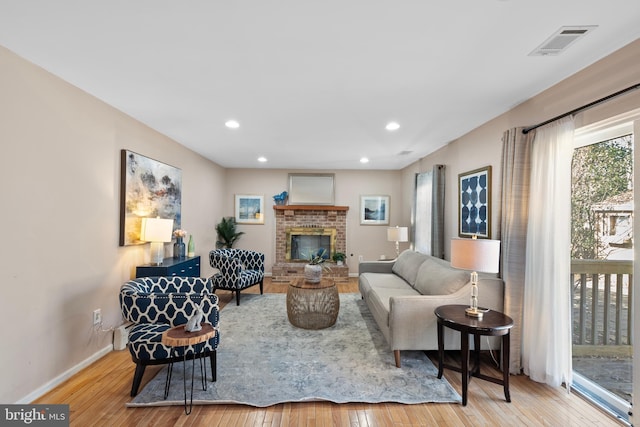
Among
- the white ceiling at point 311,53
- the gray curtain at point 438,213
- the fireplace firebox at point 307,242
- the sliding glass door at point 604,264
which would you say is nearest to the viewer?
the white ceiling at point 311,53

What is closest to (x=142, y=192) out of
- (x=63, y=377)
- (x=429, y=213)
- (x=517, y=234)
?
(x=63, y=377)

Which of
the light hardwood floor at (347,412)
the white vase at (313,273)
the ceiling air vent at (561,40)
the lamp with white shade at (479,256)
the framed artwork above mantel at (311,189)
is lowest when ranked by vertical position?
the light hardwood floor at (347,412)

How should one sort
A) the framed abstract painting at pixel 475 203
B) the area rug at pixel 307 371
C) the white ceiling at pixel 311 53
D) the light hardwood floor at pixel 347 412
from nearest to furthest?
the white ceiling at pixel 311 53, the light hardwood floor at pixel 347 412, the area rug at pixel 307 371, the framed abstract painting at pixel 475 203

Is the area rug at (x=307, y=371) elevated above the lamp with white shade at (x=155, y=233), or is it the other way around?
the lamp with white shade at (x=155, y=233)

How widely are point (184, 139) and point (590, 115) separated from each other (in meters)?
4.52

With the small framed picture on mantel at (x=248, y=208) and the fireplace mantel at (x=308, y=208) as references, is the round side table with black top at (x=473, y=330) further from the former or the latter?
the small framed picture on mantel at (x=248, y=208)

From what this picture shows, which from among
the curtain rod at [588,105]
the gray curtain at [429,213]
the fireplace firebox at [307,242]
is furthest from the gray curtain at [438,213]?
the fireplace firebox at [307,242]

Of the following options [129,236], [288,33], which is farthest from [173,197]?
[288,33]

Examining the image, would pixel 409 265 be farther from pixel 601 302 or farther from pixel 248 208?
pixel 248 208

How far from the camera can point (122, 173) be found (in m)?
3.26

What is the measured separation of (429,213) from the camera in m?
5.09

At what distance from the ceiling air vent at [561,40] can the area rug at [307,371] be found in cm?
256

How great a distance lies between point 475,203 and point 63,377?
4.47 m

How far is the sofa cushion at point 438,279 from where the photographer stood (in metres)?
3.01
